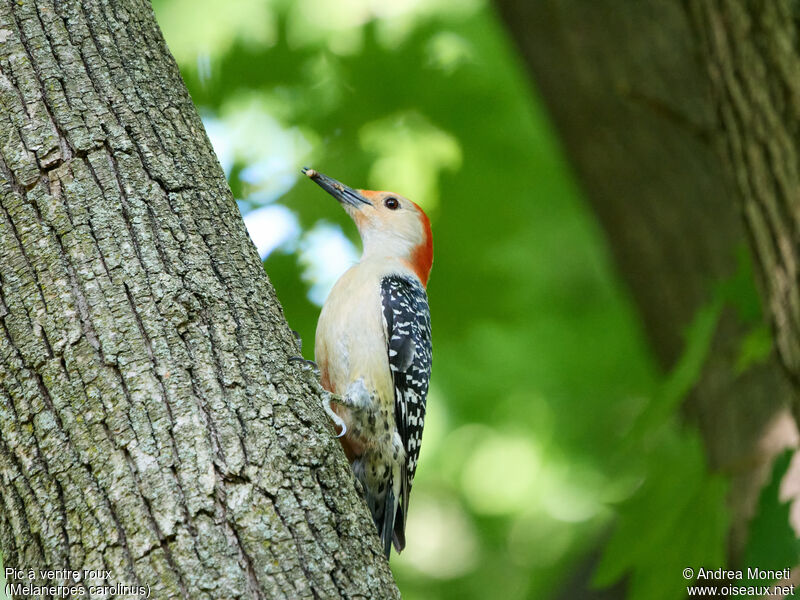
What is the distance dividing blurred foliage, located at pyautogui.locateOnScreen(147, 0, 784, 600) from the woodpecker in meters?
0.99

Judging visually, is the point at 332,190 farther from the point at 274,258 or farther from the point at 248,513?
the point at 248,513

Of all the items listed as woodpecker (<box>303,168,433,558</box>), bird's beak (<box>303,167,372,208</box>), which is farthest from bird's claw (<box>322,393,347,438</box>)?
bird's beak (<box>303,167,372,208</box>)

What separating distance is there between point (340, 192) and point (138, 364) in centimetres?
328

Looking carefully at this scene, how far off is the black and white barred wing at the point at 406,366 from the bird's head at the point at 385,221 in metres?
0.74

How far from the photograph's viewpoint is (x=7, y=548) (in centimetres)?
227

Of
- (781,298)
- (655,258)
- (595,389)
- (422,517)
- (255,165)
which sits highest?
(255,165)

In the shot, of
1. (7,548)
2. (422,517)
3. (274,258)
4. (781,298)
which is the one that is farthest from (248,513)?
(422,517)

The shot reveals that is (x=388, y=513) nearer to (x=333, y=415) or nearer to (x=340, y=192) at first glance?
(x=333, y=415)

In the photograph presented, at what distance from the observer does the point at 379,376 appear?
440 cm

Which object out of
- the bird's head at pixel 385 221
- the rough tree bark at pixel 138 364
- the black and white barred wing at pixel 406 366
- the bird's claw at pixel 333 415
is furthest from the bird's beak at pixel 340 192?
the rough tree bark at pixel 138 364

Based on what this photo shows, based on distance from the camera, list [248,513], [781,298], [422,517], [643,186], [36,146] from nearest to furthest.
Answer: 1. [248,513]
2. [36,146]
3. [781,298]
4. [643,186]
5. [422,517]

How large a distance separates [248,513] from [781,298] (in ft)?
9.63

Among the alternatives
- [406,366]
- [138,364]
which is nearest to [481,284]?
[406,366]

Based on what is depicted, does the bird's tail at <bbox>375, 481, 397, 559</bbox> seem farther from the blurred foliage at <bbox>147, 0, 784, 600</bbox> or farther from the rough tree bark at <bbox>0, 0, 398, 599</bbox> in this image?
the rough tree bark at <bbox>0, 0, 398, 599</bbox>
